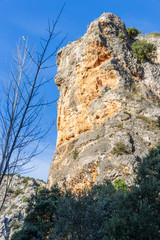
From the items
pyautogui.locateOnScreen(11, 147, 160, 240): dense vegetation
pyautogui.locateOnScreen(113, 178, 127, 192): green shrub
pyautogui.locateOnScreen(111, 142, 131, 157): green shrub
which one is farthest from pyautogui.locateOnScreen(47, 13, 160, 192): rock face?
pyautogui.locateOnScreen(11, 147, 160, 240): dense vegetation

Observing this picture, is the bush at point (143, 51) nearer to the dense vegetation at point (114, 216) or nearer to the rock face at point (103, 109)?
the rock face at point (103, 109)

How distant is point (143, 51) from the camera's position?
22.2m

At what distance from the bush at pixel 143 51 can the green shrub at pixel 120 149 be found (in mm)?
11345

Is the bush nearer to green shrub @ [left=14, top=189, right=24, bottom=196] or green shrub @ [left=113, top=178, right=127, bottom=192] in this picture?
green shrub @ [left=113, top=178, right=127, bottom=192]

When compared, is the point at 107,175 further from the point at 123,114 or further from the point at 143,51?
the point at 143,51

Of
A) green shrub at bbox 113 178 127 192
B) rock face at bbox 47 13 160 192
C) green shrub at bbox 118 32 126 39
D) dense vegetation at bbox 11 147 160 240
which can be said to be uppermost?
green shrub at bbox 118 32 126 39

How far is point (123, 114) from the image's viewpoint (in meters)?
15.5

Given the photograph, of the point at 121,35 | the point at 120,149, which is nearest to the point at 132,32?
the point at 121,35

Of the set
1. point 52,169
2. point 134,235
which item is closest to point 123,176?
point 134,235

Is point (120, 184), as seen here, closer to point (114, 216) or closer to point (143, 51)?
point (114, 216)

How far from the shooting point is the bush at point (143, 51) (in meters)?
21.9

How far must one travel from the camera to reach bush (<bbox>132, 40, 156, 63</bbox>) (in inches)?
863

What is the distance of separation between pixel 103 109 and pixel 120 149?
174 inches

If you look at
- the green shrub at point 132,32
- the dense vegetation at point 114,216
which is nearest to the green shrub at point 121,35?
the green shrub at point 132,32
